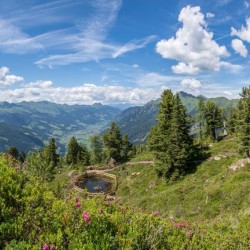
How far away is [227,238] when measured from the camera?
10406 millimetres

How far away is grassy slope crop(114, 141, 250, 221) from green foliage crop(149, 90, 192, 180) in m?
2.81

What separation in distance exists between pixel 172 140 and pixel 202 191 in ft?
64.5

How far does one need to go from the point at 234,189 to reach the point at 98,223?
32.7m

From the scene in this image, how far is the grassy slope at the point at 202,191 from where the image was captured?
1316 inches

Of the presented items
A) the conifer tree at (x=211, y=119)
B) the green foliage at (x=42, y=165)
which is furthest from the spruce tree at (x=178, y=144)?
the conifer tree at (x=211, y=119)

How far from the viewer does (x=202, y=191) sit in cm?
4219

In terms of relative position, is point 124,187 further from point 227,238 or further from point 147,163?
point 227,238

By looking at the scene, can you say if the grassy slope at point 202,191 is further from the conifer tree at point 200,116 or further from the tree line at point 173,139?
the conifer tree at point 200,116

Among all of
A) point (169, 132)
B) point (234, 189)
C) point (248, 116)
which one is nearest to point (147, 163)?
point (169, 132)

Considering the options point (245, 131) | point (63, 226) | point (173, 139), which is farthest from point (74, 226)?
point (173, 139)

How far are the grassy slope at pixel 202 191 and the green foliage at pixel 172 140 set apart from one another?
111 inches

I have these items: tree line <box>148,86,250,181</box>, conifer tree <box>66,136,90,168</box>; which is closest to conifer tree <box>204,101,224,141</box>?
tree line <box>148,86,250,181</box>

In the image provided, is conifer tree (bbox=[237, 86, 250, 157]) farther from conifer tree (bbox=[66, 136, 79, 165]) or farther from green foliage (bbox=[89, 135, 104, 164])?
green foliage (bbox=[89, 135, 104, 164])

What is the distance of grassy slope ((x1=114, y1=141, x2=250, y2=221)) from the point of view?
33438mm
